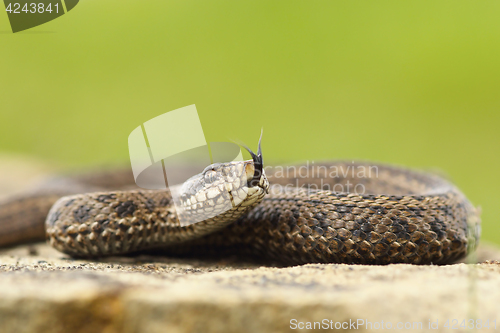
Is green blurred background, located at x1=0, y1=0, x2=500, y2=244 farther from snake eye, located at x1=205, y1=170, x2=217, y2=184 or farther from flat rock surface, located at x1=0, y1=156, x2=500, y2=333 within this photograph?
flat rock surface, located at x1=0, y1=156, x2=500, y2=333

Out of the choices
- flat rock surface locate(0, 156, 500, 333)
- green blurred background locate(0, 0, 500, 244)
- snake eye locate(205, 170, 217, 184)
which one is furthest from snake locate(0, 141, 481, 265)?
green blurred background locate(0, 0, 500, 244)

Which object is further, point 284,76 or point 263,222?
point 284,76

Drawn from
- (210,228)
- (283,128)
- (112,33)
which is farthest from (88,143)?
(210,228)

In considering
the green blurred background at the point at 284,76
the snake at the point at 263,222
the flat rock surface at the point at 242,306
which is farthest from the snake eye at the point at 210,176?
the green blurred background at the point at 284,76

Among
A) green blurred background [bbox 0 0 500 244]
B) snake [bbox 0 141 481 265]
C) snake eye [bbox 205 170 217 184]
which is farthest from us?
green blurred background [bbox 0 0 500 244]

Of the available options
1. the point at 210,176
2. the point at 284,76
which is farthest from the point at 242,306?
the point at 284,76

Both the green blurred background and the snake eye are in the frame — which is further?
the green blurred background

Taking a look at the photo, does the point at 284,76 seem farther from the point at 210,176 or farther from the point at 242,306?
the point at 242,306
